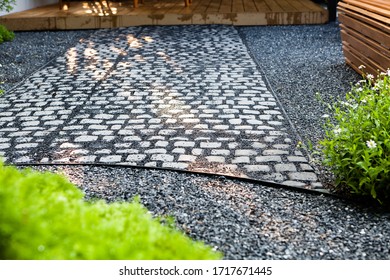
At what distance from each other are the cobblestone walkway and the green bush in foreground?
2.01 m

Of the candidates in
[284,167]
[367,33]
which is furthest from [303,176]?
[367,33]

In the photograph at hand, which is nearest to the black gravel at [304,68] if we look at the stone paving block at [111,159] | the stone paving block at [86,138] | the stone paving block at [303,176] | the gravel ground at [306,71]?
the gravel ground at [306,71]

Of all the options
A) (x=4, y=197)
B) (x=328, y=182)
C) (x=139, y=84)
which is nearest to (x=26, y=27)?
(x=139, y=84)

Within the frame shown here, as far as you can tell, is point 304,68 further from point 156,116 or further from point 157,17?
point 157,17

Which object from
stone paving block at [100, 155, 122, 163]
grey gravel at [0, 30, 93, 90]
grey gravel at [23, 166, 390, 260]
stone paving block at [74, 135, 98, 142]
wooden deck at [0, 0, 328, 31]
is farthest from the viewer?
wooden deck at [0, 0, 328, 31]

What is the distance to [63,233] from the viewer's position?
1329 mm

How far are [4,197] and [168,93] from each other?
4.41 m

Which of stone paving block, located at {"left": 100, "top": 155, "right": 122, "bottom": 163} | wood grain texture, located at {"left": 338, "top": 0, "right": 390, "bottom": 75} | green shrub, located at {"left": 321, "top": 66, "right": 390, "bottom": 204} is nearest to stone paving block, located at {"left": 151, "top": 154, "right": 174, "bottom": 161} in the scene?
stone paving block, located at {"left": 100, "top": 155, "right": 122, "bottom": 163}

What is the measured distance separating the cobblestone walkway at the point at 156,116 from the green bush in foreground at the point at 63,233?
6.58 feet

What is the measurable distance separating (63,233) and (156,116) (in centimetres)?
356

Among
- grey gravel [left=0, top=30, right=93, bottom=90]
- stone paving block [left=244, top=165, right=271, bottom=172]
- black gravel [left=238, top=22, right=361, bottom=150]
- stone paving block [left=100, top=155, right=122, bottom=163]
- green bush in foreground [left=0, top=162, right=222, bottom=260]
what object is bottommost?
black gravel [left=238, top=22, right=361, bottom=150]

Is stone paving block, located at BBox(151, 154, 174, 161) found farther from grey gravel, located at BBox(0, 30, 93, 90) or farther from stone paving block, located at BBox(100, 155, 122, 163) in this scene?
grey gravel, located at BBox(0, 30, 93, 90)

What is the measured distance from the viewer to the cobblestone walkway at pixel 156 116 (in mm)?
3824

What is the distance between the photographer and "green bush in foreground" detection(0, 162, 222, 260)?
50.7 inches
